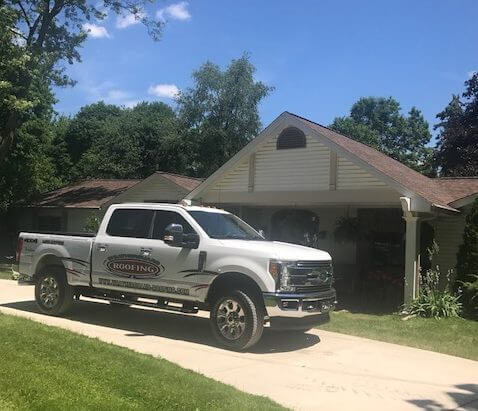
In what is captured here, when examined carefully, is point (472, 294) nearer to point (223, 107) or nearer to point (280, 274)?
point (280, 274)

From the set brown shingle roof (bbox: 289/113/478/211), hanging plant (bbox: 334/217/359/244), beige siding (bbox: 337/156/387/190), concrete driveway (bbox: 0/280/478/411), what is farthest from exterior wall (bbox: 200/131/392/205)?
concrete driveway (bbox: 0/280/478/411)

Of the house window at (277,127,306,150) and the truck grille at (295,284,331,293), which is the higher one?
the house window at (277,127,306,150)

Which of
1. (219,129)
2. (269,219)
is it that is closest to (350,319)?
(269,219)

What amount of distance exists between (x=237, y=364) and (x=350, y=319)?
518 cm

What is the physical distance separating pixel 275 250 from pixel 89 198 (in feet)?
62.7

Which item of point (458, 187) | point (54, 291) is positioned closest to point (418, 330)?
point (54, 291)

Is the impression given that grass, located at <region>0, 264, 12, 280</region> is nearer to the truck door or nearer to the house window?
the truck door


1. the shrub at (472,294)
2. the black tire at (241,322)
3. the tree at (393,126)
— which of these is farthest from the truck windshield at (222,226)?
the tree at (393,126)

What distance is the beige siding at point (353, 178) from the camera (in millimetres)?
13945

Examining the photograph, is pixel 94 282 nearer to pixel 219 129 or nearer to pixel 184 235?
pixel 184 235

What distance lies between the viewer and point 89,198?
26.2m

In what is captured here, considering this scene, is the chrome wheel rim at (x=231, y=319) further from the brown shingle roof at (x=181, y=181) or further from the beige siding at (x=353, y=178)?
the brown shingle roof at (x=181, y=181)

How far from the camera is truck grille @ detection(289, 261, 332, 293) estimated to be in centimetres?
841

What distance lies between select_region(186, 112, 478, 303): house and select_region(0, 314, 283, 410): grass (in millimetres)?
8069
